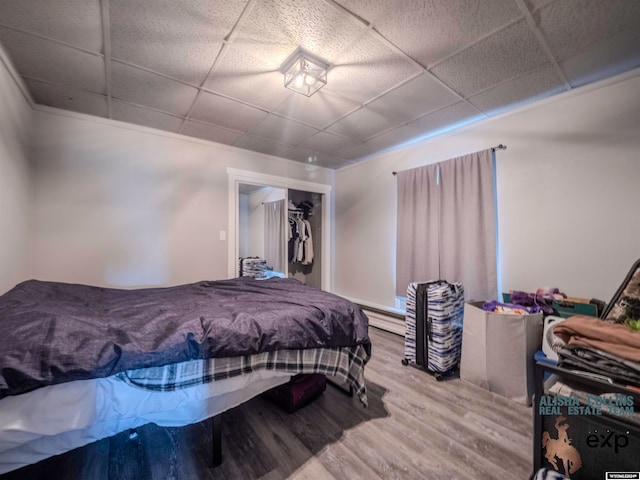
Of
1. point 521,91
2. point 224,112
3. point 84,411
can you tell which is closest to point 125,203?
point 224,112

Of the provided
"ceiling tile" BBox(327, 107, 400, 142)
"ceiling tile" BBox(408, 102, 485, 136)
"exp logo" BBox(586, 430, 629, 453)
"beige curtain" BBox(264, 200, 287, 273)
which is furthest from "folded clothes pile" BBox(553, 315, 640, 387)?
"beige curtain" BBox(264, 200, 287, 273)

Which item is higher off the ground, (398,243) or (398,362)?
(398,243)

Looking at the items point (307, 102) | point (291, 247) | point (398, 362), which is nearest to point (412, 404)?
point (398, 362)

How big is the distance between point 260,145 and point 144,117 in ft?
4.06

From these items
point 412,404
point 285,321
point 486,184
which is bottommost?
point 412,404

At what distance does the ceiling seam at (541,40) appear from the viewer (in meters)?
1.34

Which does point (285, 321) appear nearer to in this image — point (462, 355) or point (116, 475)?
point (116, 475)

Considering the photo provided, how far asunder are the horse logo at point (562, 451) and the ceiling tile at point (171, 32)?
2335 mm

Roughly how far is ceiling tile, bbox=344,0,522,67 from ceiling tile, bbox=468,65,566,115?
2.33ft

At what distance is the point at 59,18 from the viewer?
1393mm

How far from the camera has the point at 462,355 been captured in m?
2.22

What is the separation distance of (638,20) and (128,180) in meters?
4.02

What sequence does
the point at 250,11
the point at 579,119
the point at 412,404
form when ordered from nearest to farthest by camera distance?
the point at 250,11, the point at 412,404, the point at 579,119

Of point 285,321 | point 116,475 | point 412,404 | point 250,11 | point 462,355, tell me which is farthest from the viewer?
point 462,355
